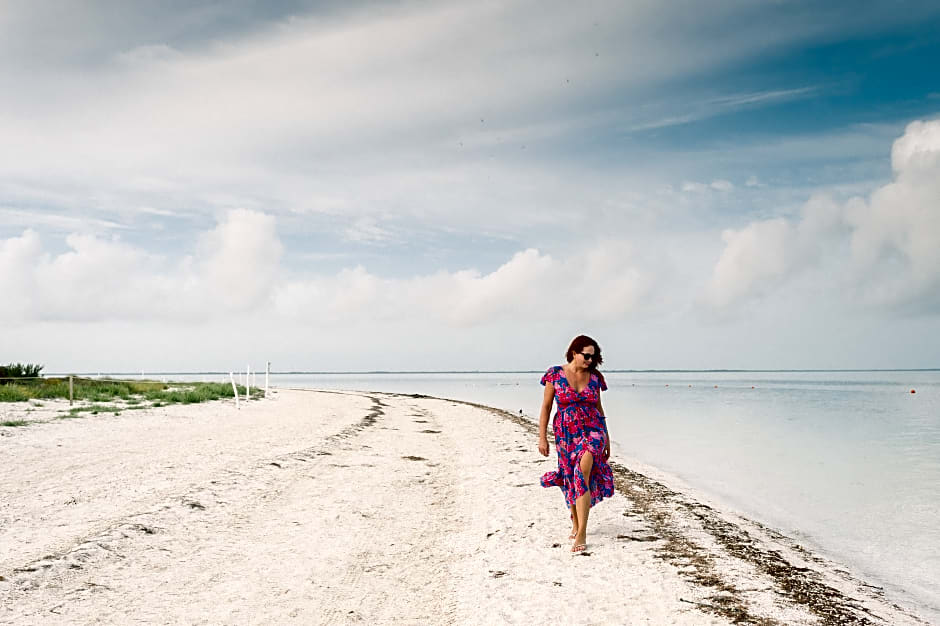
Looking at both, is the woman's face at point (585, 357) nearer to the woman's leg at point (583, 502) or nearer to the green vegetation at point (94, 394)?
the woman's leg at point (583, 502)

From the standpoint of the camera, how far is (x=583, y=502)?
6.82 meters

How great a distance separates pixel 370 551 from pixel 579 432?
9.03ft

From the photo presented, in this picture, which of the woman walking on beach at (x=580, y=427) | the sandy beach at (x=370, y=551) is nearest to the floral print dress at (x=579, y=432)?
the woman walking on beach at (x=580, y=427)

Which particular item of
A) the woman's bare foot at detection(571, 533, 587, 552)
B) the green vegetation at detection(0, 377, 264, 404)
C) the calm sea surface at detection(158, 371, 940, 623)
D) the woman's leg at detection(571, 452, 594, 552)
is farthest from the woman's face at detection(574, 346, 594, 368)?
the green vegetation at detection(0, 377, 264, 404)

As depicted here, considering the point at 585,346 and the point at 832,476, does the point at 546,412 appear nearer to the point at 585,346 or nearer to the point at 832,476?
the point at 585,346

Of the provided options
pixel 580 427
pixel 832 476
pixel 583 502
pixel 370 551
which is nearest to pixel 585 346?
pixel 580 427

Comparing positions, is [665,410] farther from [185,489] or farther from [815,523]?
[185,489]

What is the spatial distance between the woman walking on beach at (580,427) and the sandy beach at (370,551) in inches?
26.7

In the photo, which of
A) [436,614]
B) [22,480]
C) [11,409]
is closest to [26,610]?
[436,614]

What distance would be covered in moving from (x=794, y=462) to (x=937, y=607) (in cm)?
1271

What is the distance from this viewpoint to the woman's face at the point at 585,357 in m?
6.57

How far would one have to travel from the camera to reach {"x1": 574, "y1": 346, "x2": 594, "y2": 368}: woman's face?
657 centimetres

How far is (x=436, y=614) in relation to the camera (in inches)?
213

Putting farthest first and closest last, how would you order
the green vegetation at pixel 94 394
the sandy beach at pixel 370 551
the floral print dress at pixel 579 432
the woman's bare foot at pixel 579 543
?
1. the green vegetation at pixel 94 394
2. the woman's bare foot at pixel 579 543
3. the floral print dress at pixel 579 432
4. the sandy beach at pixel 370 551
